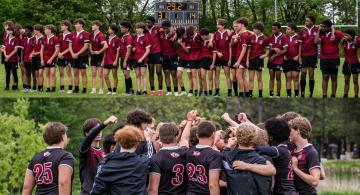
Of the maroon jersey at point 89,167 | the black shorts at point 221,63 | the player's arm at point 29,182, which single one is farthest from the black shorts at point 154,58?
the player's arm at point 29,182

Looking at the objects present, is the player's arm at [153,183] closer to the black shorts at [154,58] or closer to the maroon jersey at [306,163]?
the maroon jersey at [306,163]

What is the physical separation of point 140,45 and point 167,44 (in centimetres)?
67

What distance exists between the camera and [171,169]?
8.44 metres

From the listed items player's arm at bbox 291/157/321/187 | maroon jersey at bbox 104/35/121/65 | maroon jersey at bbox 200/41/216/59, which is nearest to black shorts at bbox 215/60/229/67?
maroon jersey at bbox 200/41/216/59

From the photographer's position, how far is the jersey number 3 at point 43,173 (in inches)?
320

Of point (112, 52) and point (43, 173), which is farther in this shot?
point (112, 52)

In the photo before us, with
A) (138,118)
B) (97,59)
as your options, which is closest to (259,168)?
(138,118)

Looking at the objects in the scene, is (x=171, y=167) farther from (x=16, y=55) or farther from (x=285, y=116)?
(x=16, y=55)

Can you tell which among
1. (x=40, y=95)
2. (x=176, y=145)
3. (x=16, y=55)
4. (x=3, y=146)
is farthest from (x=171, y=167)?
(x=3, y=146)

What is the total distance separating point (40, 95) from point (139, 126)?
→ 371 inches

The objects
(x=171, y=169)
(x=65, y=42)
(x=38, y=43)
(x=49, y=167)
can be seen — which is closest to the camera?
(x=49, y=167)

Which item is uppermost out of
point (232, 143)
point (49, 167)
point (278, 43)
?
point (278, 43)

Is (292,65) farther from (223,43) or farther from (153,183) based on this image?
(153,183)

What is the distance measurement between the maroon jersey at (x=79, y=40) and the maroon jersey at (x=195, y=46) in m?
2.29
